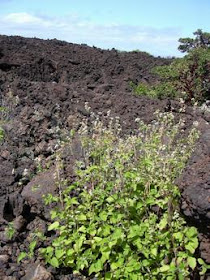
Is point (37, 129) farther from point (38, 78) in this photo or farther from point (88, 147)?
point (38, 78)

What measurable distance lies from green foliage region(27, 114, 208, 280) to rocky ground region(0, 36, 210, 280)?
0.20 m

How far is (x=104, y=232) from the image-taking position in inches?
166

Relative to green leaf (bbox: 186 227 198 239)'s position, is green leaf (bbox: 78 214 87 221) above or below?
below

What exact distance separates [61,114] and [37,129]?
67cm

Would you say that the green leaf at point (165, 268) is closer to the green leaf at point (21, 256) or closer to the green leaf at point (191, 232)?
the green leaf at point (191, 232)

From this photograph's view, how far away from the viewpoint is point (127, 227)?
4344 millimetres

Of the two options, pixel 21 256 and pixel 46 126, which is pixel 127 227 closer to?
pixel 21 256

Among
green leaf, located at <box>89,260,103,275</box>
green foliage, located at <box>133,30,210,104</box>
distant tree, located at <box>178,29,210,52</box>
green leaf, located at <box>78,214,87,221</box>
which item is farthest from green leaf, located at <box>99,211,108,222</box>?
distant tree, located at <box>178,29,210,52</box>

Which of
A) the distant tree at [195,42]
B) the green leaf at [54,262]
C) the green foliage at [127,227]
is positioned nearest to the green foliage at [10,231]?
the green foliage at [127,227]

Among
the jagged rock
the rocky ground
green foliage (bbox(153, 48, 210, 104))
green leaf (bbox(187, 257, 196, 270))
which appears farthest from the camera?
green foliage (bbox(153, 48, 210, 104))

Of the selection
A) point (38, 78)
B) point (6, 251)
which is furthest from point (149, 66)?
point (6, 251)

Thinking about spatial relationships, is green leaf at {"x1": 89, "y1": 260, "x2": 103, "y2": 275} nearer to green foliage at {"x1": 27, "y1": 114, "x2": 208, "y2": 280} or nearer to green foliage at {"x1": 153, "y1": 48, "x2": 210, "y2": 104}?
green foliage at {"x1": 27, "y1": 114, "x2": 208, "y2": 280}

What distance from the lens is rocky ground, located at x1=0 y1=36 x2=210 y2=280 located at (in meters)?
4.18

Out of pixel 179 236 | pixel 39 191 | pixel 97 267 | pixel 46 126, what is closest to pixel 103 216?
pixel 97 267
